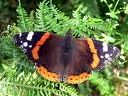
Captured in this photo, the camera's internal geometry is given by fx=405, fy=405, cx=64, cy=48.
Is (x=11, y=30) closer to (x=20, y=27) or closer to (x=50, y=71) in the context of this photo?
(x=20, y=27)

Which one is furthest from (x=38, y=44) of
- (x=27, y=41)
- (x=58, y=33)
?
(x=58, y=33)

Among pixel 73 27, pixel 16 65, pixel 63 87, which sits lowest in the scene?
pixel 63 87

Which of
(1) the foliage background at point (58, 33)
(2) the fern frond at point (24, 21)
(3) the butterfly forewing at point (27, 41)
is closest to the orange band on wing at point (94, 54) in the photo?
(1) the foliage background at point (58, 33)

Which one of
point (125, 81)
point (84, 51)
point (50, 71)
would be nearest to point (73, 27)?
point (84, 51)

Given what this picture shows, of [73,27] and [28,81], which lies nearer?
[28,81]

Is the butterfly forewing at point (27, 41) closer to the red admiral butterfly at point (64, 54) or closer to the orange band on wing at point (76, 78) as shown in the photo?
the red admiral butterfly at point (64, 54)

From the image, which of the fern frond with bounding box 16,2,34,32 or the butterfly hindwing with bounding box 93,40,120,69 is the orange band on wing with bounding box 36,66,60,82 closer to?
the butterfly hindwing with bounding box 93,40,120,69

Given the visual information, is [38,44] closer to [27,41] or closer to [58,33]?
[27,41]
